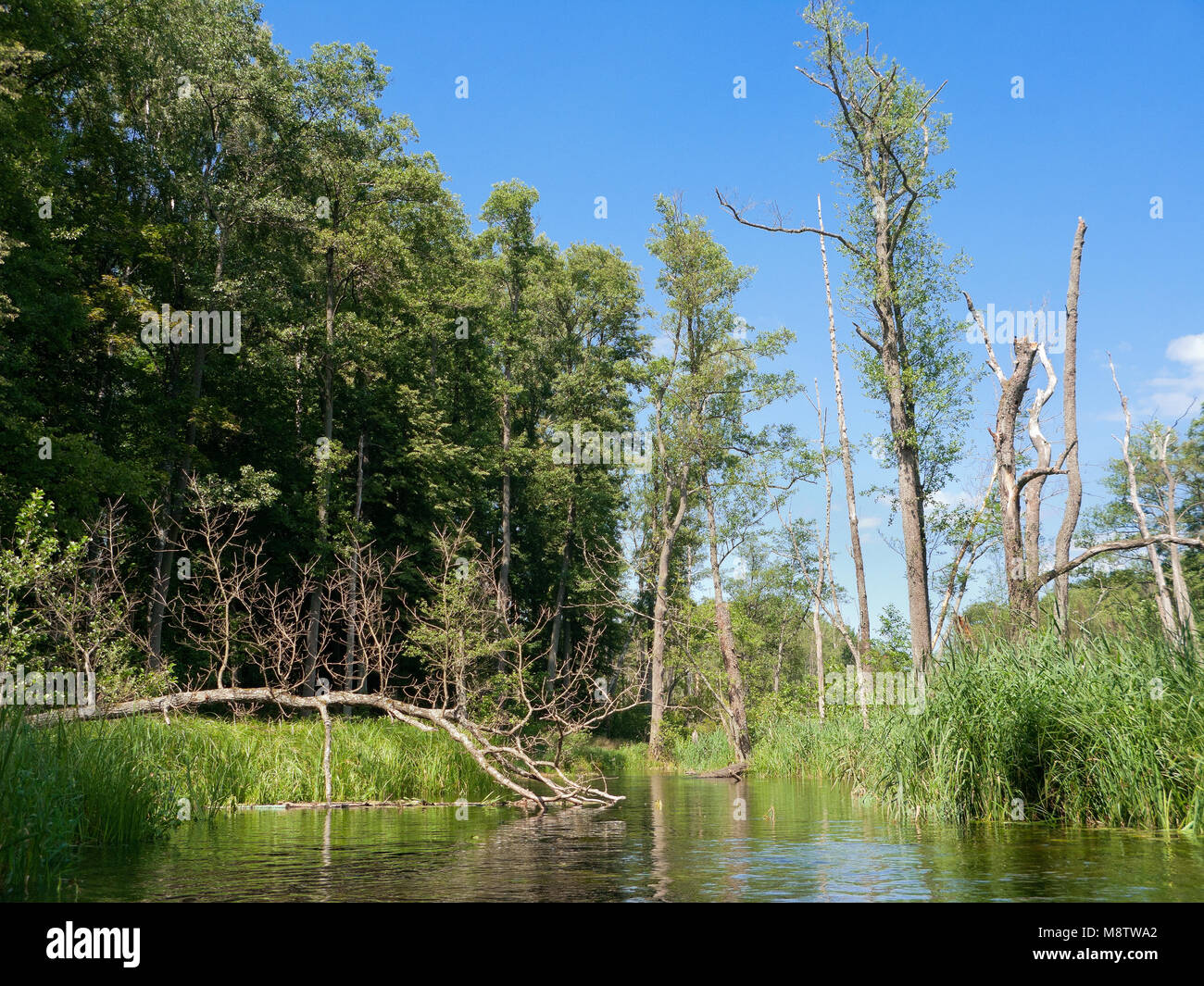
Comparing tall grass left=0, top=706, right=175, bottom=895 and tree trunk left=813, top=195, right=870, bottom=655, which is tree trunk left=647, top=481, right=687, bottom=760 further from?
tall grass left=0, top=706, right=175, bottom=895

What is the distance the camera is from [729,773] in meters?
25.6

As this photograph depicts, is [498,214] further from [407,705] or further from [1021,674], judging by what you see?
[1021,674]

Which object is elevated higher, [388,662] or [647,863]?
[388,662]

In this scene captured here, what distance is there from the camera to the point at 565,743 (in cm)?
2461

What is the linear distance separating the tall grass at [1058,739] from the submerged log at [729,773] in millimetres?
13586

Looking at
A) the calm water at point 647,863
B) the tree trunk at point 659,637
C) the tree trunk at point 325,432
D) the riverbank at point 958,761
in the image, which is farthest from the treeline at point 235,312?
the calm water at point 647,863

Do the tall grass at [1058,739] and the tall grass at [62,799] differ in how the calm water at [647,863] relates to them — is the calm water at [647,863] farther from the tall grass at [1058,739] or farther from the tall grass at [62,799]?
the tall grass at [1058,739]

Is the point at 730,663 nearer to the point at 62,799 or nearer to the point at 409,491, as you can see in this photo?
the point at 409,491

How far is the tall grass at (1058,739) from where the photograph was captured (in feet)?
28.7

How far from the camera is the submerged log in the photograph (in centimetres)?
2544

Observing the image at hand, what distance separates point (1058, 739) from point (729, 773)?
16908 mm

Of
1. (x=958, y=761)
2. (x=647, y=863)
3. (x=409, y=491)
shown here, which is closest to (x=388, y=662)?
(x=409, y=491)

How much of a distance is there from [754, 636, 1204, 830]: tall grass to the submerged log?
13586 millimetres
